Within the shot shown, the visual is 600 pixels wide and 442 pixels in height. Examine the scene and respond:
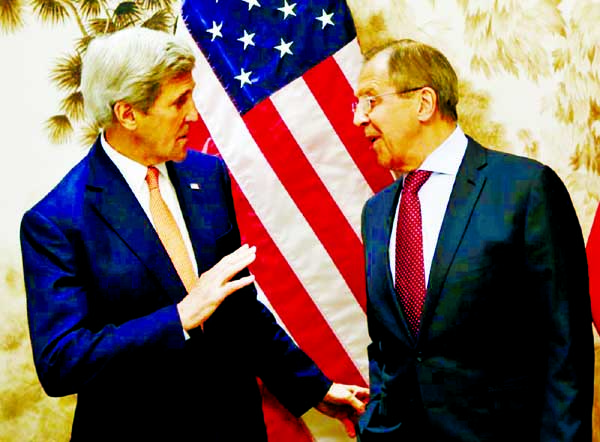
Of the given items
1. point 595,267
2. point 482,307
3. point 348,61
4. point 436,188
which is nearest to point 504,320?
point 482,307

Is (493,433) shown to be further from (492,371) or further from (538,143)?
(538,143)

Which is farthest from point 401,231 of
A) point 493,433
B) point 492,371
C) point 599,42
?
point 599,42

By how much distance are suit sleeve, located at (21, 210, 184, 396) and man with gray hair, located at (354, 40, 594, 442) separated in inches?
23.8

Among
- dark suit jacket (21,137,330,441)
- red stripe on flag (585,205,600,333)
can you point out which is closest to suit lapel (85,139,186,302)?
dark suit jacket (21,137,330,441)

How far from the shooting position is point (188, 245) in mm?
2123

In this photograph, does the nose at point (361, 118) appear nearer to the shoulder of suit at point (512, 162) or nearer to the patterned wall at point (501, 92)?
the shoulder of suit at point (512, 162)

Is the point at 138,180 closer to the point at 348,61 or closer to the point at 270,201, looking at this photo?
the point at 270,201

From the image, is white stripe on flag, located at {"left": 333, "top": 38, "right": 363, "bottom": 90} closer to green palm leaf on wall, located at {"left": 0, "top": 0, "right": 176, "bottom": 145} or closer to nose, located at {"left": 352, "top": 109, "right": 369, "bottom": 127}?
nose, located at {"left": 352, "top": 109, "right": 369, "bottom": 127}

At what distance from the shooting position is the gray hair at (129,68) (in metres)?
1.98

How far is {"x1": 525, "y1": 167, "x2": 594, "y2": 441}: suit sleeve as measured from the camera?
1859 millimetres

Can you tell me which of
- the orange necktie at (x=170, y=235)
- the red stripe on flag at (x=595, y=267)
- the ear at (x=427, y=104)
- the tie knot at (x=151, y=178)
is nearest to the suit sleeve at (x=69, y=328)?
the orange necktie at (x=170, y=235)

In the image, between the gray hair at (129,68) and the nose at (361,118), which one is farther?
the nose at (361,118)

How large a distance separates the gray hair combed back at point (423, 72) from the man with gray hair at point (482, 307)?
124 mm

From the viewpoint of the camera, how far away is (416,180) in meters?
2.13
